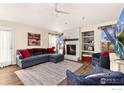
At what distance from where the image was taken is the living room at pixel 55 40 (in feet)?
4.88

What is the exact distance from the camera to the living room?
1.49 m

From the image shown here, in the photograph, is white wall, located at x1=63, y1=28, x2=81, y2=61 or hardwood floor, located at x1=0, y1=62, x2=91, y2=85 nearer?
hardwood floor, located at x1=0, y1=62, x2=91, y2=85

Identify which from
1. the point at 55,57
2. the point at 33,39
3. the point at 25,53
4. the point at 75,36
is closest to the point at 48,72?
the point at 55,57

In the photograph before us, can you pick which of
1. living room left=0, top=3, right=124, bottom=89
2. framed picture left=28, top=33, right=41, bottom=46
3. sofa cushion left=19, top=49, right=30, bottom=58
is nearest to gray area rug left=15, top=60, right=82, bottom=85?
living room left=0, top=3, right=124, bottom=89

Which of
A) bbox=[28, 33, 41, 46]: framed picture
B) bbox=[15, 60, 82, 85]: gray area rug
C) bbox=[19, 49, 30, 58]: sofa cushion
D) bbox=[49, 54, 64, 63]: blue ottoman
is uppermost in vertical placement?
bbox=[28, 33, 41, 46]: framed picture

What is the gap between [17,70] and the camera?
1.72 meters

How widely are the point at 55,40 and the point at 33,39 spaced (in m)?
0.39

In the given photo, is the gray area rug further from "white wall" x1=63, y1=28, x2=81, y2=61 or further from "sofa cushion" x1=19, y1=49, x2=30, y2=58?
"sofa cushion" x1=19, y1=49, x2=30, y2=58

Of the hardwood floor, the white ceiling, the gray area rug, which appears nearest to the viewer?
the hardwood floor

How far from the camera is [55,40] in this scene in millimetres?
1875

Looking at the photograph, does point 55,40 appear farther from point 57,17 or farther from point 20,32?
point 20,32

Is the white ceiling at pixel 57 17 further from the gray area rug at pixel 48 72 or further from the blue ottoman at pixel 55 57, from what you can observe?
the gray area rug at pixel 48 72

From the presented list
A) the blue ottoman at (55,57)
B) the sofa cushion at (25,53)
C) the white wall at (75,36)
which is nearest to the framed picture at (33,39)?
the sofa cushion at (25,53)
